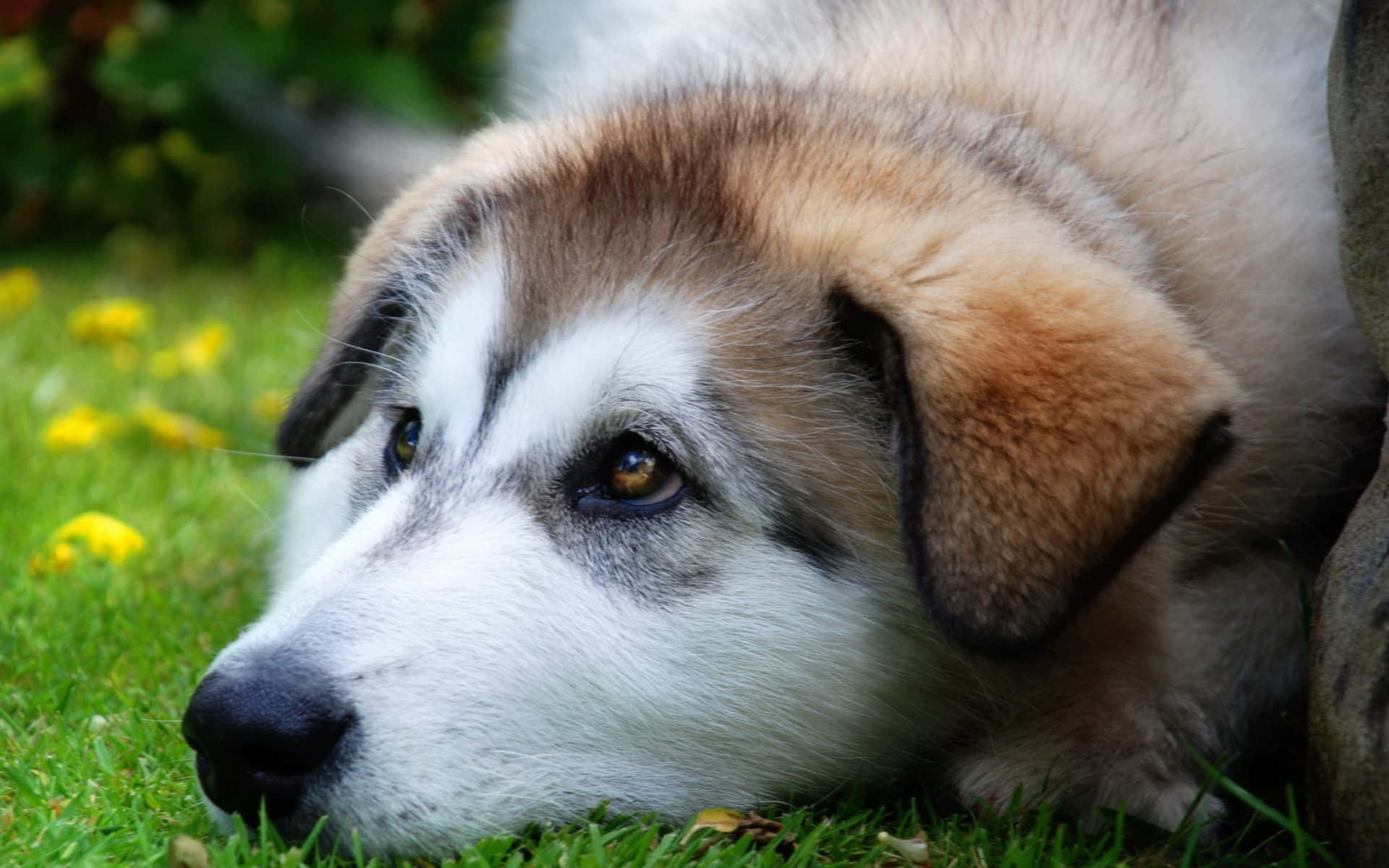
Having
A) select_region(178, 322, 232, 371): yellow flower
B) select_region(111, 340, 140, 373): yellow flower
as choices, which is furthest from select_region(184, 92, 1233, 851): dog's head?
select_region(111, 340, 140, 373): yellow flower

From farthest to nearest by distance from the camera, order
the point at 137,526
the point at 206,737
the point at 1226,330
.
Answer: the point at 137,526 < the point at 1226,330 < the point at 206,737

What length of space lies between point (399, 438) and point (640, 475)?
0.64 m

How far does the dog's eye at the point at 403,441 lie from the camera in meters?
3.12

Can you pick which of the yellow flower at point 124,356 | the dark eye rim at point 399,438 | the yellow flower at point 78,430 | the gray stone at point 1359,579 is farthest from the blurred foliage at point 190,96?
the gray stone at point 1359,579

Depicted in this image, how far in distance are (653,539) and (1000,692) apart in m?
0.73

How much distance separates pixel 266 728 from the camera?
7.72ft

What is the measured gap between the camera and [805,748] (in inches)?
111

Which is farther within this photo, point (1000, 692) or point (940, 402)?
point (1000, 692)

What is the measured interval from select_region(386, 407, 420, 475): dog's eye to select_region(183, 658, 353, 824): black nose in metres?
0.78

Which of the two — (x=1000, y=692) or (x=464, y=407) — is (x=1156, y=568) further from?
(x=464, y=407)

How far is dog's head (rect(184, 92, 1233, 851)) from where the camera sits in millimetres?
2443

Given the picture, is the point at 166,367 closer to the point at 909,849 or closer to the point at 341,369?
the point at 341,369

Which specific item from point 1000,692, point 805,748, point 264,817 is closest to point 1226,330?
point 1000,692

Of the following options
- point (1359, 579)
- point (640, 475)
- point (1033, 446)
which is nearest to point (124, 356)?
point (640, 475)
